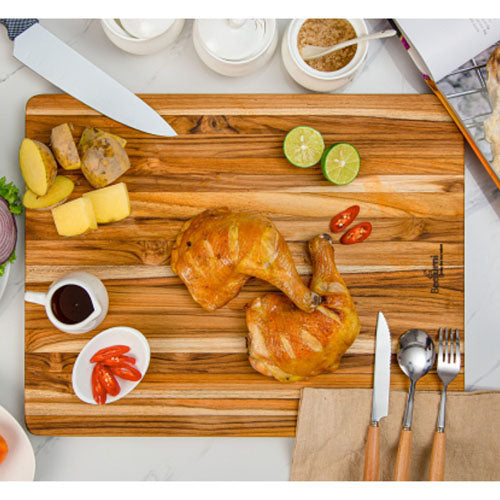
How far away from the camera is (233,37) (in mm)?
1594

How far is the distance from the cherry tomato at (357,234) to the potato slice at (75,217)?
86 centimetres

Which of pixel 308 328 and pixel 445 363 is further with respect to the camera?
pixel 445 363

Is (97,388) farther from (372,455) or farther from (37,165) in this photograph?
(372,455)

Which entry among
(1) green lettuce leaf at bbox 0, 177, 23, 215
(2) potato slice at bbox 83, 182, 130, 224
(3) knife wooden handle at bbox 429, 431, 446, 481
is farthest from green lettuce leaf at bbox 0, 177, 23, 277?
(3) knife wooden handle at bbox 429, 431, 446, 481

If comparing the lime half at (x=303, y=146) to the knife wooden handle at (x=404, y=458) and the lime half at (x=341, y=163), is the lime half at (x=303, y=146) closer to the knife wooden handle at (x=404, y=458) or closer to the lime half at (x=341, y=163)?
the lime half at (x=341, y=163)

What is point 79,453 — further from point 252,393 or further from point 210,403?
point 252,393

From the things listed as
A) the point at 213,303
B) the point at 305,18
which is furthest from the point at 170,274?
the point at 305,18

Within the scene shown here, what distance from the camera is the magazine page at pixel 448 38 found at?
1647 millimetres

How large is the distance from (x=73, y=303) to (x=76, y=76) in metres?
0.76

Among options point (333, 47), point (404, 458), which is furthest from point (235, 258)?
point (404, 458)

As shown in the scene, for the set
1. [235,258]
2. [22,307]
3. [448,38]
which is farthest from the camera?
[22,307]

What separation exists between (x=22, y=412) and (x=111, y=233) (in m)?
0.71

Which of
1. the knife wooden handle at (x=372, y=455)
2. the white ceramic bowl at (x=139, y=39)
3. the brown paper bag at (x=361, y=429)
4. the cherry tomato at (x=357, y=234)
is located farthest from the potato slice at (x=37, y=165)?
the knife wooden handle at (x=372, y=455)

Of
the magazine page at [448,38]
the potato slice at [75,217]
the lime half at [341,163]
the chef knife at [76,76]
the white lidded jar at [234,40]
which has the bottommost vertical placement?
the potato slice at [75,217]
